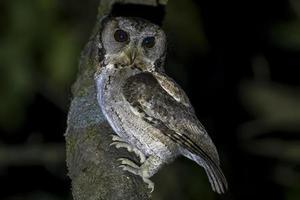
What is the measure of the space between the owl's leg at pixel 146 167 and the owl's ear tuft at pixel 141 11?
2.97 feet

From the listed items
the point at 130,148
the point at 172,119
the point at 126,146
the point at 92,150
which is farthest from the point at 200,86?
the point at 92,150

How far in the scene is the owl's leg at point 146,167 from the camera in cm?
364

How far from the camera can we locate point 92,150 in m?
3.79

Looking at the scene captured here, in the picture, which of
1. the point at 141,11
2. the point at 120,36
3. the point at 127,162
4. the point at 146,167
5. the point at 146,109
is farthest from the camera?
the point at 141,11

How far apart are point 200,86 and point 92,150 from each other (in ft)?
11.3

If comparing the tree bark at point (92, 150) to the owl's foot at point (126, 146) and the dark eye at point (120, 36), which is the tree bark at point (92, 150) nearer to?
the owl's foot at point (126, 146)

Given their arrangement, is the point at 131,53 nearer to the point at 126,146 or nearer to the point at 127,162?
the point at 126,146

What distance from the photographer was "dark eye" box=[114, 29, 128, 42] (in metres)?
4.55

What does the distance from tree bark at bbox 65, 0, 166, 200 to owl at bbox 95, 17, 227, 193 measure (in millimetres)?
75

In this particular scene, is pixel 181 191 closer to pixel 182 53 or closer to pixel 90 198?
pixel 182 53

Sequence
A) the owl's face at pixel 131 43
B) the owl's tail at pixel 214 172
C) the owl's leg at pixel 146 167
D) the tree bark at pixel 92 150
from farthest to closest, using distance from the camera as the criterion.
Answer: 1. the owl's face at pixel 131 43
2. the owl's tail at pixel 214 172
3. the owl's leg at pixel 146 167
4. the tree bark at pixel 92 150

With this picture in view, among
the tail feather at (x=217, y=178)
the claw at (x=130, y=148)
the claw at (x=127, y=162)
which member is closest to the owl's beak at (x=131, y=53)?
the claw at (x=130, y=148)
